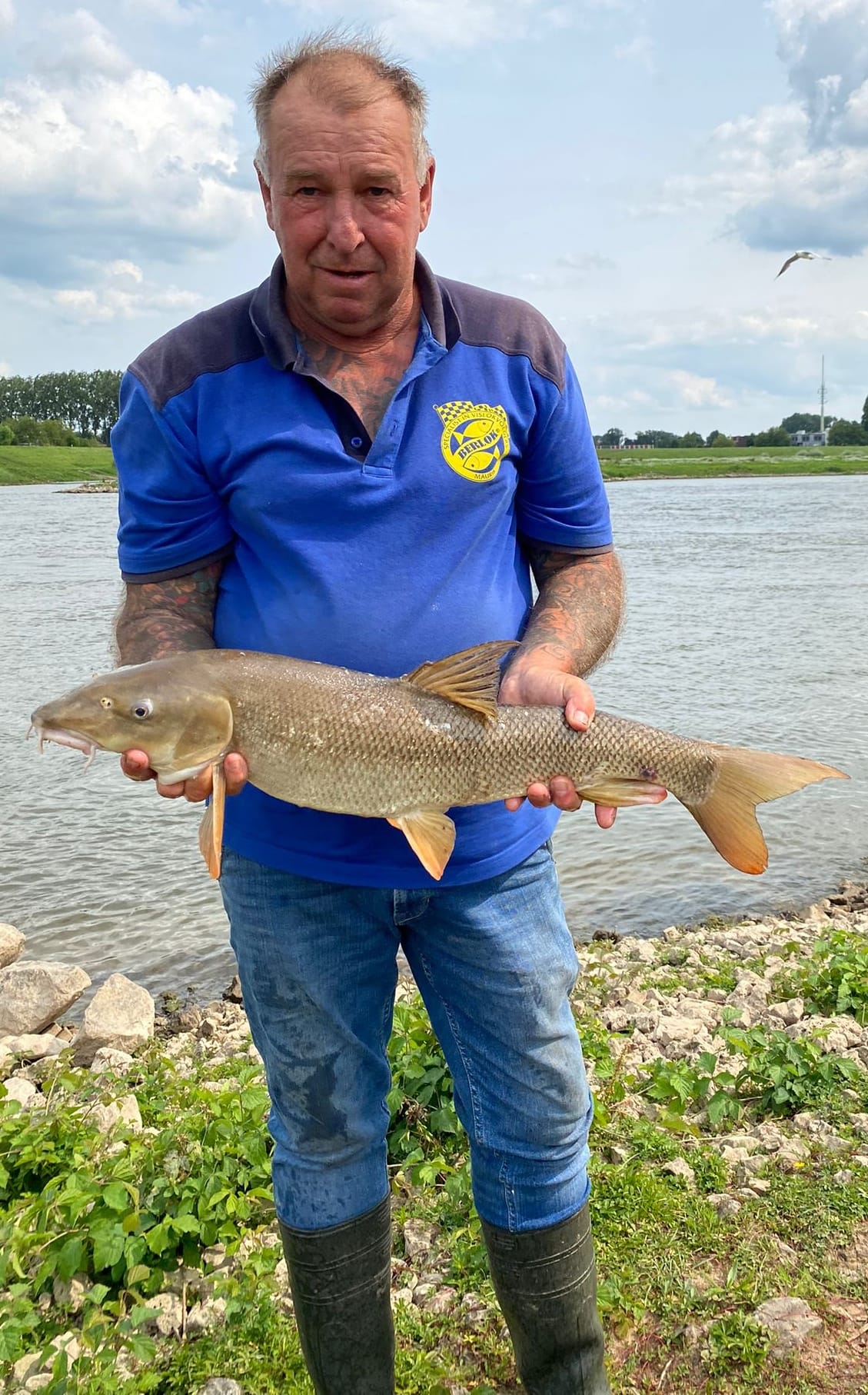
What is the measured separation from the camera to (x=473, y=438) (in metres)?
2.91

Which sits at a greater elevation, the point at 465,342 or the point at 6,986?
the point at 465,342

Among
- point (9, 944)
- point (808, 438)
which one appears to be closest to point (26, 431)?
point (808, 438)

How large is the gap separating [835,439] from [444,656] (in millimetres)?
150296

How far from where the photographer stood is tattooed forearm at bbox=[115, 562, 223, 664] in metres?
3.04

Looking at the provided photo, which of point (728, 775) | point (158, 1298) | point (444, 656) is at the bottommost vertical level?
point (158, 1298)

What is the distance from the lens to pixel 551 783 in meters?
3.05

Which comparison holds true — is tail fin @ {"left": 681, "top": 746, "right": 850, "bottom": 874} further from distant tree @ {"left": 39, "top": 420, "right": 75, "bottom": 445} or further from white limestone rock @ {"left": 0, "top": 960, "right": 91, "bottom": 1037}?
distant tree @ {"left": 39, "top": 420, "right": 75, "bottom": 445}

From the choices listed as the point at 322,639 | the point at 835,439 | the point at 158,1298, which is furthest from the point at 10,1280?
the point at 835,439

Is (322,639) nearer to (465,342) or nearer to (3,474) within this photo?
(465,342)

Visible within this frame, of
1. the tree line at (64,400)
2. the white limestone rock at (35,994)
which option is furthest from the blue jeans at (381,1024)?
the tree line at (64,400)

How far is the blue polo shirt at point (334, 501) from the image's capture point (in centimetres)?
283

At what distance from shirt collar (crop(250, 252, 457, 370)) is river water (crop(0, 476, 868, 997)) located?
5319mm

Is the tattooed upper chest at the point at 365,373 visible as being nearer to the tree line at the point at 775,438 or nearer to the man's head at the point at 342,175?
the man's head at the point at 342,175

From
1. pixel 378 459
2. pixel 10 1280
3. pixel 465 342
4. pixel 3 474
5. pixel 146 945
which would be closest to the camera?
pixel 378 459
